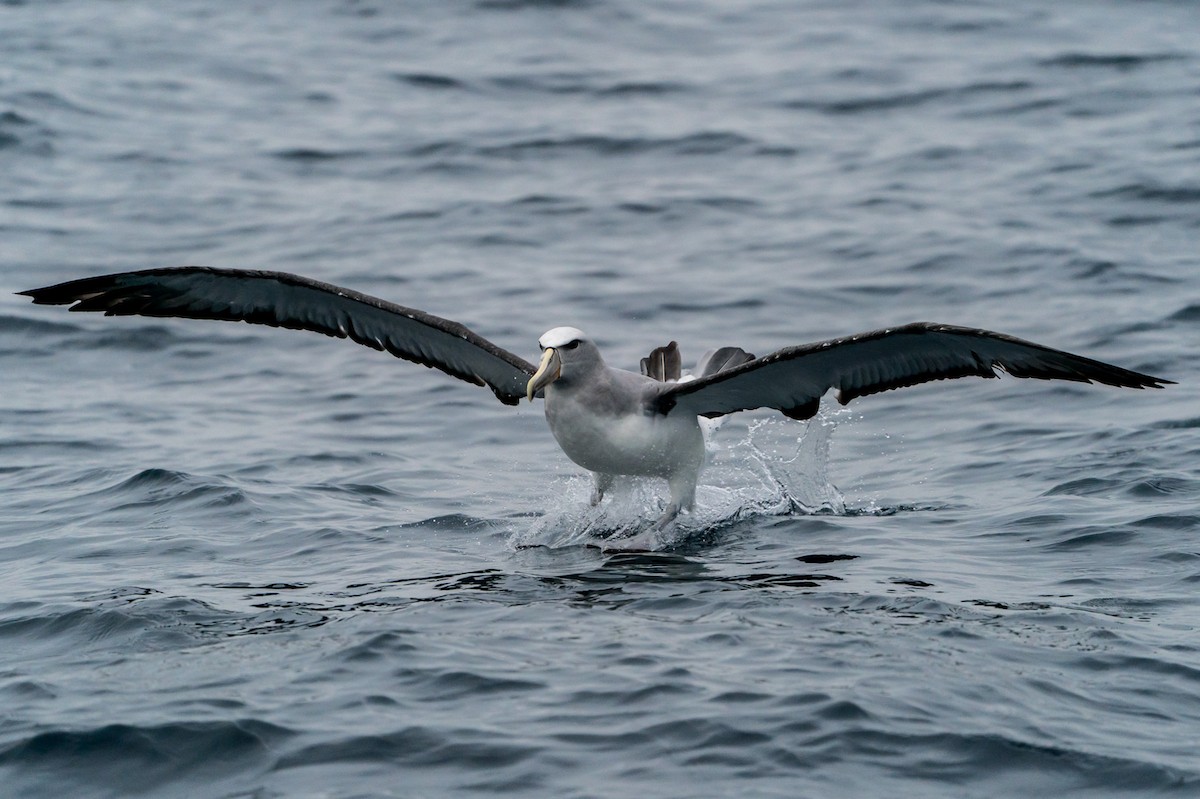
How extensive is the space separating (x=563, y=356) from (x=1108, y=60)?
16363 millimetres

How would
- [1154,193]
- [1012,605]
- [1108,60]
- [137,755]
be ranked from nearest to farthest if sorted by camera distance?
[137,755]
[1012,605]
[1154,193]
[1108,60]

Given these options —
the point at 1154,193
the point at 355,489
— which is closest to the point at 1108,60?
the point at 1154,193

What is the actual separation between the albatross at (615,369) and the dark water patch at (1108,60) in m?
14.7

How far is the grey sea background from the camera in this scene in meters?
6.77

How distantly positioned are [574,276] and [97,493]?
7097mm

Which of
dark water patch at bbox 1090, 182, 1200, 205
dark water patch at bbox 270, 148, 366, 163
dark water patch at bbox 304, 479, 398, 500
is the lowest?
dark water patch at bbox 304, 479, 398, 500

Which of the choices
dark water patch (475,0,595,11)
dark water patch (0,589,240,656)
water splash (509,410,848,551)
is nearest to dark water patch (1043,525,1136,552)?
water splash (509,410,848,551)

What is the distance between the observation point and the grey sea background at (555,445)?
6.77 metres

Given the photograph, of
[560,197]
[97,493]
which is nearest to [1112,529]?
[97,493]

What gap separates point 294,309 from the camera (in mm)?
10273

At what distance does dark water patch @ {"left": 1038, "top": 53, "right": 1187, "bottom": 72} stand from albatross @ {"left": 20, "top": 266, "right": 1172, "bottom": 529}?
14675 mm

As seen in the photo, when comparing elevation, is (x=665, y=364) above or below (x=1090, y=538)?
above

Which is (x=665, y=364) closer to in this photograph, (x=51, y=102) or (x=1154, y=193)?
(x=1154, y=193)

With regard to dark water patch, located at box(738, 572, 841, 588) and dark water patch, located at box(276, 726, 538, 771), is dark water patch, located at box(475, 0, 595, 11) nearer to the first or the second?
dark water patch, located at box(738, 572, 841, 588)
